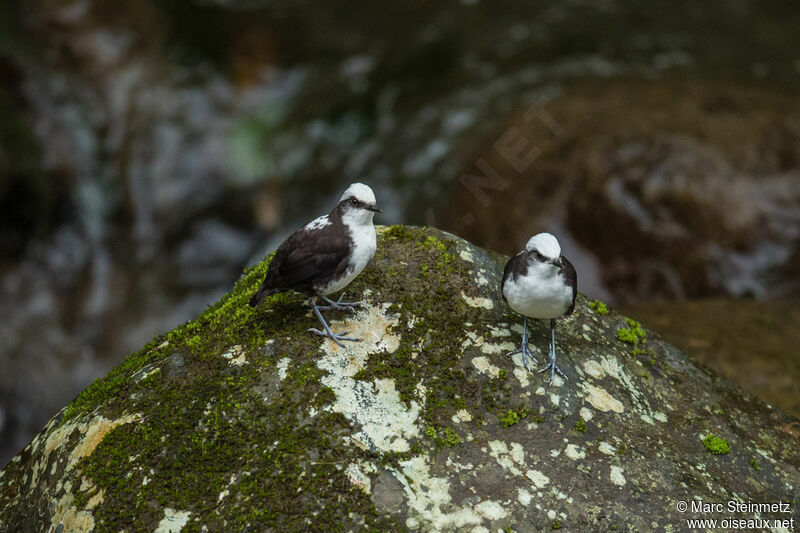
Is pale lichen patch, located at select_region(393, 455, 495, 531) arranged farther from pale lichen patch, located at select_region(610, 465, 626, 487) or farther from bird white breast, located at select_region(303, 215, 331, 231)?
bird white breast, located at select_region(303, 215, 331, 231)

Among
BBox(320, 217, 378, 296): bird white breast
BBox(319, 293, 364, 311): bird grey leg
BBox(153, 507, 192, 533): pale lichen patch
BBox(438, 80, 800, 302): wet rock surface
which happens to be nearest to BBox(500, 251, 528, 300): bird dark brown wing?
BBox(320, 217, 378, 296): bird white breast

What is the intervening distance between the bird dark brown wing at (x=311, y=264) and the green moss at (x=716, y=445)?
2474 millimetres

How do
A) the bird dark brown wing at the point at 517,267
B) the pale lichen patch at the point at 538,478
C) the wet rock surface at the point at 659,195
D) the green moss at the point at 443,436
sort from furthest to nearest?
the wet rock surface at the point at 659,195 → the bird dark brown wing at the point at 517,267 → the green moss at the point at 443,436 → the pale lichen patch at the point at 538,478

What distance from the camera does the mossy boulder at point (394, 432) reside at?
3.20 metres

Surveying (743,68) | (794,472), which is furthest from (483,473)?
(743,68)

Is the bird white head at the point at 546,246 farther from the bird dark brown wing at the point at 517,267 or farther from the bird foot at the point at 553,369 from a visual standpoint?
the bird foot at the point at 553,369

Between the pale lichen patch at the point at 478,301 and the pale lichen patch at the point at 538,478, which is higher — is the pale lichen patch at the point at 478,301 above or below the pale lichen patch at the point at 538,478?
above

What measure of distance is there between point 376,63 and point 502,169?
14.1 feet

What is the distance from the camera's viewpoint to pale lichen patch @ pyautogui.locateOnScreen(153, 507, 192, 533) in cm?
309

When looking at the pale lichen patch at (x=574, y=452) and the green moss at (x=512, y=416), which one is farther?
the green moss at (x=512, y=416)

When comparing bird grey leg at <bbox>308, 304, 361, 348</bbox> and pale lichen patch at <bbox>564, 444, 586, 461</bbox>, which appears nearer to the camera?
pale lichen patch at <bbox>564, 444, 586, 461</bbox>

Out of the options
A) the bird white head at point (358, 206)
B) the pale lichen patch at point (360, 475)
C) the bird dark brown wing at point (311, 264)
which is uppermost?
the bird white head at point (358, 206)

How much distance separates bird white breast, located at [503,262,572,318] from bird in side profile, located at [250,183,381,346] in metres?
0.93

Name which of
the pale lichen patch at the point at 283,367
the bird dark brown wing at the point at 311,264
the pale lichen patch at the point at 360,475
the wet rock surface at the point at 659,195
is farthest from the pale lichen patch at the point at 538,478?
the wet rock surface at the point at 659,195
